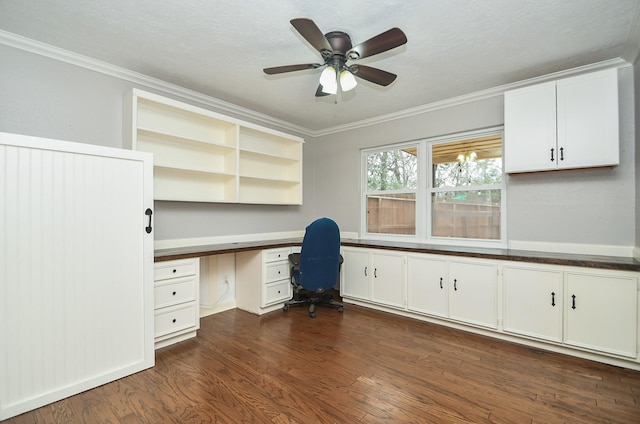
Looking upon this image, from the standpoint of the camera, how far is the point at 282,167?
4.36 metres

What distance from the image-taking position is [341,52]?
213cm

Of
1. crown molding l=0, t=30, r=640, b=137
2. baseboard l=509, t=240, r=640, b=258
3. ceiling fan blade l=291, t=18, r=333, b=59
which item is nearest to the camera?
ceiling fan blade l=291, t=18, r=333, b=59

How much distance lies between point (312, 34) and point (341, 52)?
1.41ft

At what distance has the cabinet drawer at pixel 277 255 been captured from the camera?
3.46 meters

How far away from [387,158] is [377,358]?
2.73 meters

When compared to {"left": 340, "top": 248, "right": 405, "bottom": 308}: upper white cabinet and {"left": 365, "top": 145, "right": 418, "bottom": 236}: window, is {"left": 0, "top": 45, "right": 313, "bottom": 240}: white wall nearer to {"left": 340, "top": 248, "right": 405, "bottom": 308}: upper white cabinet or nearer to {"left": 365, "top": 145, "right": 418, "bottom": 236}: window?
{"left": 340, "top": 248, "right": 405, "bottom": 308}: upper white cabinet

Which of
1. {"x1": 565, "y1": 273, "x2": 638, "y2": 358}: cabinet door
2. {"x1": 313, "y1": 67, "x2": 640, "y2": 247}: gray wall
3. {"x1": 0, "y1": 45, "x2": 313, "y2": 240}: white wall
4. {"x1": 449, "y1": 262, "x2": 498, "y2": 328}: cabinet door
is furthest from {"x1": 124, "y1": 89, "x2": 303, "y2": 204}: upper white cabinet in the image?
{"x1": 565, "y1": 273, "x2": 638, "y2": 358}: cabinet door

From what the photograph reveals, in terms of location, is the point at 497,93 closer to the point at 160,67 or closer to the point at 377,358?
the point at 377,358

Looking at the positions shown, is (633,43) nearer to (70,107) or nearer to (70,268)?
(70,268)

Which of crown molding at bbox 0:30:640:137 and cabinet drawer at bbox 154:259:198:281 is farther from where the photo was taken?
cabinet drawer at bbox 154:259:198:281

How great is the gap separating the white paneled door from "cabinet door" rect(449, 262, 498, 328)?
279cm

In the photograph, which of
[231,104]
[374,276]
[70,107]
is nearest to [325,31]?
[231,104]

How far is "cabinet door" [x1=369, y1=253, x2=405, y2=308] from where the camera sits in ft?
11.1

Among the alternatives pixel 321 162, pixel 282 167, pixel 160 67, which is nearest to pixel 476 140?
pixel 321 162
